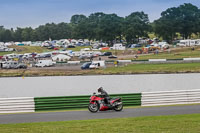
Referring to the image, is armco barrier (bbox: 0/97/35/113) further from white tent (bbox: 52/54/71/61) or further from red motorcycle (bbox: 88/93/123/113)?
white tent (bbox: 52/54/71/61)

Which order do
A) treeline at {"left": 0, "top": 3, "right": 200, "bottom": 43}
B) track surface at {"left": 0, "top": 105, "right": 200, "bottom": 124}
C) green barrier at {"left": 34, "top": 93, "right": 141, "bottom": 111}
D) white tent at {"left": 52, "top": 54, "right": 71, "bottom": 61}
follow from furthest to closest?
treeline at {"left": 0, "top": 3, "right": 200, "bottom": 43}
white tent at {"left": 52, "top": 54, "right": 71, "bottom": 61}
green barrier at {"left": 34, "top": 93, "right": 141, "bottom": 111}
track surface at {"left": 0, "top": 105, "right": 200, "bottom": 124}

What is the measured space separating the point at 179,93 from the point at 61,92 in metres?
30.8

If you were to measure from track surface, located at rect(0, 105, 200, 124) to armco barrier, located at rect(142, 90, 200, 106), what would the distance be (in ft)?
3.90

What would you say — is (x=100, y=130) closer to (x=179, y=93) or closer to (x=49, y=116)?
(x=49, y=116)

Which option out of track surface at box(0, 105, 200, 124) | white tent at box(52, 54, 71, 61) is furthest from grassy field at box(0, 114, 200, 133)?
white tent at box(52, 54, 71, 61)

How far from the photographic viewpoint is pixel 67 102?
23.6 m

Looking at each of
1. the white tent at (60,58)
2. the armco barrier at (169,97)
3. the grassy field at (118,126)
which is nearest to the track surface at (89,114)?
the armco barrier at (169,97)

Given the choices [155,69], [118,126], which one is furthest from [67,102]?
[155,69]

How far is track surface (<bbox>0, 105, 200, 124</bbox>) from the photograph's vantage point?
19.7 metres

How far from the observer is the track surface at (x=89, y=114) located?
1972cm

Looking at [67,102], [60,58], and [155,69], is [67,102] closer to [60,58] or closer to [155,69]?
[155,69]

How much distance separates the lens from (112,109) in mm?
21297

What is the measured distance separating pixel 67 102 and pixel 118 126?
290 inches

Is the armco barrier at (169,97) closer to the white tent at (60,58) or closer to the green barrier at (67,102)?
the green barrier at (67,102)
